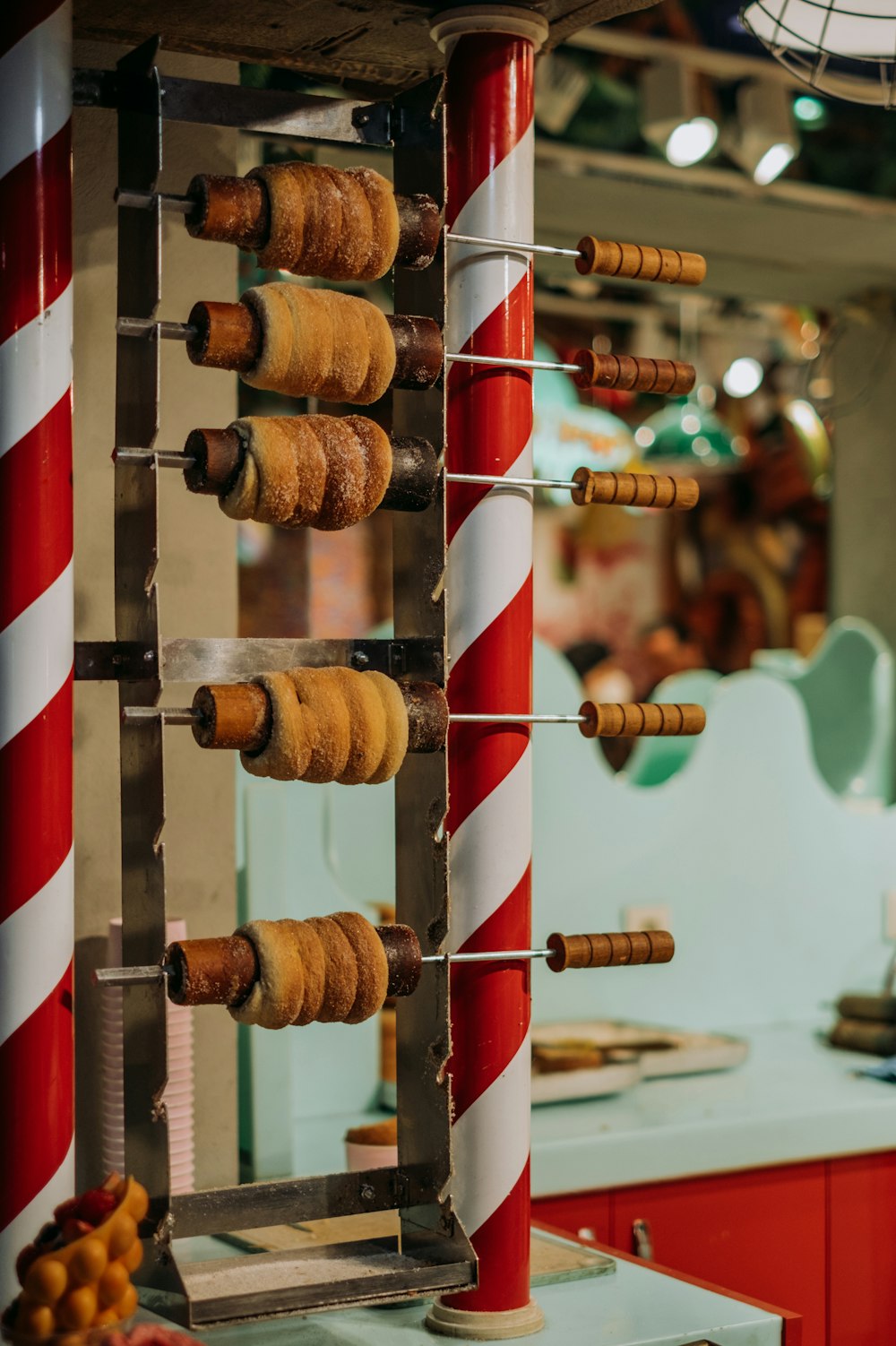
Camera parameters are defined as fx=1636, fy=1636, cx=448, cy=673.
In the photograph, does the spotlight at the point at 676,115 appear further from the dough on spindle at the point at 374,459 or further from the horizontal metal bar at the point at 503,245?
the dough on spindle at the point at 374,459

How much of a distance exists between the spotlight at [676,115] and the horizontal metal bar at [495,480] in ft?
6.41

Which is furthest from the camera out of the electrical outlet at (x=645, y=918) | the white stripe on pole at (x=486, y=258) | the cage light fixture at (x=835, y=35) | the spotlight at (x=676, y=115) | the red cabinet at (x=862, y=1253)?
the spotlight at (x=676, y=115)

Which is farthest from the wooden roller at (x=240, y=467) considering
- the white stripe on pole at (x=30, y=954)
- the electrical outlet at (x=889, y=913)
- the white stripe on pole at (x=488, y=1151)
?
the electrical outlet at (x=889, y=913)

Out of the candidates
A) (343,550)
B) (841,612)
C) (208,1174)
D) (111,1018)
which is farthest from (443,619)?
(343,550)

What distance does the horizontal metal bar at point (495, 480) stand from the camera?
5.17ft

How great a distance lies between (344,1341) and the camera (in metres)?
1.57

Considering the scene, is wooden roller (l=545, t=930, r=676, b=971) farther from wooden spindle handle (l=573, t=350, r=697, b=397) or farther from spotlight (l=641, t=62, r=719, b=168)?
spotlight (l=641, t=62, r=719, b=168)

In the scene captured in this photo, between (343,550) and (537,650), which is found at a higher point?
(343,550)

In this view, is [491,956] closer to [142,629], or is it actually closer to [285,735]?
[285,735]

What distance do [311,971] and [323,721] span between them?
0.22m

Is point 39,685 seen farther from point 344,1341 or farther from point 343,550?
point 343,550

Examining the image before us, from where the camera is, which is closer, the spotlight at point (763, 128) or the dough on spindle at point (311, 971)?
the dough on spindle at point (311, 971)

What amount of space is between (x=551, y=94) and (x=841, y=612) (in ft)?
5.81

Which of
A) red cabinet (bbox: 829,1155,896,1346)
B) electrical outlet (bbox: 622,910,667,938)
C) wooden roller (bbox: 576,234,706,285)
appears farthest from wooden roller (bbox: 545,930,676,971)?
electrical outlet (bbox: 622,910,667,938)
